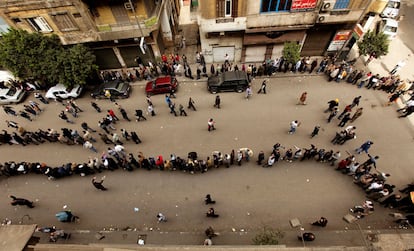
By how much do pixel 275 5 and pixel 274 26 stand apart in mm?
1616

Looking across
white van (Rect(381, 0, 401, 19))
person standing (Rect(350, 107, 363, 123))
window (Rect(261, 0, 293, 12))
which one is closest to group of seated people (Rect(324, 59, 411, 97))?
person standing (Rect(350, 107, 363, 123))

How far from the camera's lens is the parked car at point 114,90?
59.1 feet

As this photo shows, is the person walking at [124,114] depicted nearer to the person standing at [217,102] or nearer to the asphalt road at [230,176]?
the asphalt road at [230,176]

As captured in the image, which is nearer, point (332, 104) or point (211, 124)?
point (211, 124)

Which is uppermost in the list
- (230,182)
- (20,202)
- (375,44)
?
(375,44)

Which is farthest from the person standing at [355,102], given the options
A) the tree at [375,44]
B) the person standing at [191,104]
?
the person standing at [191,104]

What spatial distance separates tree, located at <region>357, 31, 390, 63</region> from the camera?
53.1 feet

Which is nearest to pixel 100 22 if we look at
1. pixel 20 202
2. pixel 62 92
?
pixel 62 92

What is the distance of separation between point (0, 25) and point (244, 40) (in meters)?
19.8

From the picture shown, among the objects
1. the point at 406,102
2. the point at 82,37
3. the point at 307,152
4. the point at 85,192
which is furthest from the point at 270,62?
the point at 85,192

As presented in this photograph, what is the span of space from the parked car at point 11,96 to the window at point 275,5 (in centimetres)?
2210

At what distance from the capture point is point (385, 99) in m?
16.1

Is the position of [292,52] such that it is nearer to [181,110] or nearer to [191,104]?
[191,104]

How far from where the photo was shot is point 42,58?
16.5m
